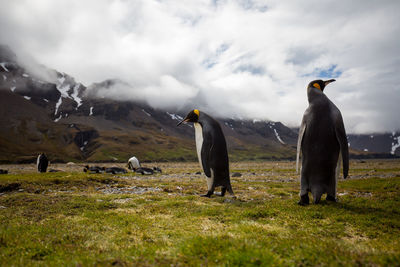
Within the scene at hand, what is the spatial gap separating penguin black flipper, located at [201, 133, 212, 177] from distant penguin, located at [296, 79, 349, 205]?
4.96 m

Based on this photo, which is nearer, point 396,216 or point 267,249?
point 267,249

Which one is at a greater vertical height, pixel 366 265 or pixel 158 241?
pixel 366 265

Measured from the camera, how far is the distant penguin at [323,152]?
A: 380 inches

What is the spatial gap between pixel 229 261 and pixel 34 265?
396 centimetres

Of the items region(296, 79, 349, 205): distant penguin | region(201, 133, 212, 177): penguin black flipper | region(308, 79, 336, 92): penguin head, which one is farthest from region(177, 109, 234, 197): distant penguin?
region(308, 79, 336, 92): penguin head

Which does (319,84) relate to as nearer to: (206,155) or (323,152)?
(323,152)

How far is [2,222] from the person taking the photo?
7922mm

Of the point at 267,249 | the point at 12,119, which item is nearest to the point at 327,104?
the point at 267,249

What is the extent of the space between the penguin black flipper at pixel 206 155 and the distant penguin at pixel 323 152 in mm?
4960

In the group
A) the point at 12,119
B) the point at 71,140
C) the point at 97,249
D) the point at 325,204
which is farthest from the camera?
the point at 12,119

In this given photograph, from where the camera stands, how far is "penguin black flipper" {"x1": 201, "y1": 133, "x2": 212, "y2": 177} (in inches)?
507

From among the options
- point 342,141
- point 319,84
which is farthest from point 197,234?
point 319,84

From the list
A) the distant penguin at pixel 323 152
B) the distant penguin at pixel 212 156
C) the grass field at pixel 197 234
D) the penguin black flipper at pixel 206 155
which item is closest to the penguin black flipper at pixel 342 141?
the distant penguin at pixel 323 152

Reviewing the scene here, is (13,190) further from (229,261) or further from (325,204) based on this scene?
(325,204)
